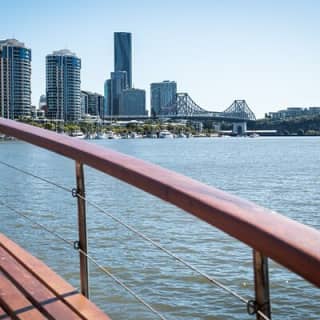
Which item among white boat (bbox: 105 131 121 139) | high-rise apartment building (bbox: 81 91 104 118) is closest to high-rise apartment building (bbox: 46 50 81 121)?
high-rise apartment building (bbox: 81 91 104 118)

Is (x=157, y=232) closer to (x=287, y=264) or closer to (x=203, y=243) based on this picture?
(x=203, y=243)

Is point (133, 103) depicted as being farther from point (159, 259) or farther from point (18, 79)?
point (159, 259)

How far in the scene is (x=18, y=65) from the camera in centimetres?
9056

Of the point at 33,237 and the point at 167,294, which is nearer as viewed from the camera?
the point at 167,294

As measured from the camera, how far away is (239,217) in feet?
2.88

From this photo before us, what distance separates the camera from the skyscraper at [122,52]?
163m

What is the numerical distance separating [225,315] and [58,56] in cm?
11712

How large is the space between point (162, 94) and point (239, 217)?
5279 inches

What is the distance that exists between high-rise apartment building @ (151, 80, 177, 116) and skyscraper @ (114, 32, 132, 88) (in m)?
25.3

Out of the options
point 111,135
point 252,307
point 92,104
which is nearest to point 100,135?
point 111,135

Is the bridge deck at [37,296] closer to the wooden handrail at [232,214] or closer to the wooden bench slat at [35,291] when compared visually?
the wooden bench slat at [35,291]

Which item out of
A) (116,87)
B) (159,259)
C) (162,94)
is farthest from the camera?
(116,87)

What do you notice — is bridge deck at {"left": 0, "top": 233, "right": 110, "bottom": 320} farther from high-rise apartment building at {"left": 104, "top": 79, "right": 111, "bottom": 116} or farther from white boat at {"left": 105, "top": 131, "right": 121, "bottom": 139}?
high-rise apartment building at {"left": 104, "top": 79, "right": 111, "bottom": 116}

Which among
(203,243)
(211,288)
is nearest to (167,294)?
(211,288)
